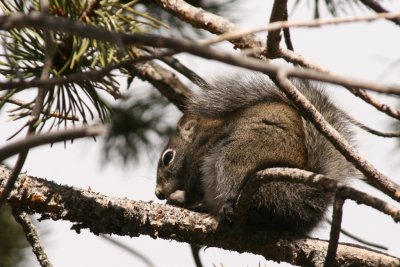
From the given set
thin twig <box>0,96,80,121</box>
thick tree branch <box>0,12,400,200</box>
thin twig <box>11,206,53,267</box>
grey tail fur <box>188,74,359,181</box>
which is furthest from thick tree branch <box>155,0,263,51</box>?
thick tree branch <box>0,12,400,200</box>

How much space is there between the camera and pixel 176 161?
2902 millimetres

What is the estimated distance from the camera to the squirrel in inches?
81.2

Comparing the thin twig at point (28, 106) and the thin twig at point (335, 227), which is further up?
the thin twig at point (28, 106)

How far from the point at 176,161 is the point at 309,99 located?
856 millimetres

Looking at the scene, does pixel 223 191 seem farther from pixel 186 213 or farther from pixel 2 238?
pixel 2 238

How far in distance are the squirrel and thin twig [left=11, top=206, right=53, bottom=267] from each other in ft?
1.72

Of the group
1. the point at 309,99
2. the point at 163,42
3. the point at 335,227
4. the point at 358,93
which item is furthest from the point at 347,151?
the point at 163,42

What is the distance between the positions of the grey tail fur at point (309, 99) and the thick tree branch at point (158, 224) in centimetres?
34

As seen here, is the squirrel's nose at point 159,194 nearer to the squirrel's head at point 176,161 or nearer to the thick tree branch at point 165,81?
the squirrel's head at point 176,161

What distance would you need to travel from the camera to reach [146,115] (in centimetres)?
311

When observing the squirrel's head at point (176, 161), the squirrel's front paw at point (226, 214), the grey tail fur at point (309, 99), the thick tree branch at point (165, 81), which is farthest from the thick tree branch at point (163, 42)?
the squirrel's head at point (176, 161)

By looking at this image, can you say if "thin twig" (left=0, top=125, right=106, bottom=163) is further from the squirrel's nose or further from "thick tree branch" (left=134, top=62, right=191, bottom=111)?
the squirrel's nose

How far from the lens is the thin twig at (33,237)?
1611 mm

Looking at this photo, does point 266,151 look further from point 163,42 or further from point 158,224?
point 163,42
